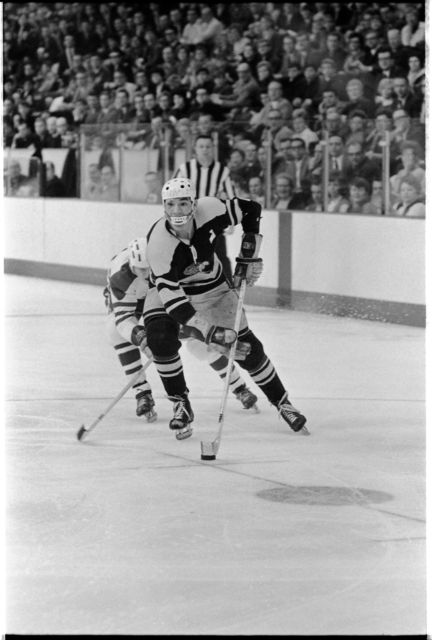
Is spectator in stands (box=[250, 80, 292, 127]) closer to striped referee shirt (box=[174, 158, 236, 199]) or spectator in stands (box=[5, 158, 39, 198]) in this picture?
spectator in stands (box=[5, 158, 39, 198])

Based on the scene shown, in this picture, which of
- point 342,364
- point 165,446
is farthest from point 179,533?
point 342,364

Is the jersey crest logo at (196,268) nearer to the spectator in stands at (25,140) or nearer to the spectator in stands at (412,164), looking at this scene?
the spectator in stands at (412,164)

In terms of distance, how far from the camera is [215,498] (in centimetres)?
514

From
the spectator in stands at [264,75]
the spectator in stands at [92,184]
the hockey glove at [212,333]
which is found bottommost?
the hockey glove at [212,333]

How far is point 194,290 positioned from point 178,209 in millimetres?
510

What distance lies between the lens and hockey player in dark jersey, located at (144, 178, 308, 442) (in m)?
6.29

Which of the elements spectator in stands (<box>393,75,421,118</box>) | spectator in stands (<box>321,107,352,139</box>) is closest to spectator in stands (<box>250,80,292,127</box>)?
spectator in stands (<box>393,75,421,118</box>)

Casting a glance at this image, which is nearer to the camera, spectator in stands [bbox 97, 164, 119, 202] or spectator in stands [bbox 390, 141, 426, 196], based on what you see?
spectator in stands [bbox 390, 141, 426, 196]

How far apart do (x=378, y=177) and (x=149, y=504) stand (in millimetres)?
6011

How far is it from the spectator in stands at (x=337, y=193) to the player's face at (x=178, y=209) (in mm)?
4919

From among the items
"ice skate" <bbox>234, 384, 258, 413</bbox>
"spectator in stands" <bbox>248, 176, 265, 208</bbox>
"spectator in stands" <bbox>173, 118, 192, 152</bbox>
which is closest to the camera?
"ice skate" <bbox>234, 384, 258, 413</bbox>

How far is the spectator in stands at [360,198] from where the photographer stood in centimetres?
1087

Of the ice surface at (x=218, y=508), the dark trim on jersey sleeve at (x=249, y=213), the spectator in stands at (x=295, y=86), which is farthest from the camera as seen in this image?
the spectator in stands at (x=295, y=86)

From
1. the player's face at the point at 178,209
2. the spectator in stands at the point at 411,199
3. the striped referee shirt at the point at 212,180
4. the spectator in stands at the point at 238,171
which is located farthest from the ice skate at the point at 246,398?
the spectator in stands at the point at 238,171
